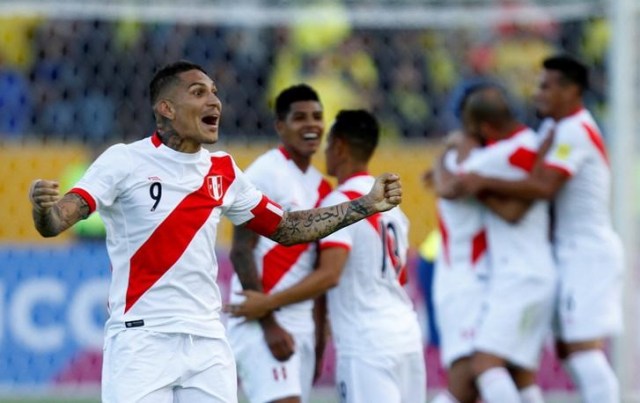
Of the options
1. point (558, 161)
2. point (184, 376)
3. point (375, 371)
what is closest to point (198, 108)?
point (184, 376)

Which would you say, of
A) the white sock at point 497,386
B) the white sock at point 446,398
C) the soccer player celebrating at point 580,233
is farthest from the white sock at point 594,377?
the white sock at point 446,398

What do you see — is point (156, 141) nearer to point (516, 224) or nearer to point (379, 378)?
point (379, 378)

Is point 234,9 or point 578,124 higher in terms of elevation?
point 234,9

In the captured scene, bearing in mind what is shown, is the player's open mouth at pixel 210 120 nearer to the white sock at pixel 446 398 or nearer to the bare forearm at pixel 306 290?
the bare forearm at pixel 306 290

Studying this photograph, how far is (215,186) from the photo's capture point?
562 centimetres

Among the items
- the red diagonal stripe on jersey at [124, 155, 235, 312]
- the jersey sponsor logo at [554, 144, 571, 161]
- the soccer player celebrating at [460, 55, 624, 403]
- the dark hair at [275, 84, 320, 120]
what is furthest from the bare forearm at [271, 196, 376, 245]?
the jersey sponsor logo at [554, 144, 571, 161]

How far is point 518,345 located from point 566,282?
497 mm

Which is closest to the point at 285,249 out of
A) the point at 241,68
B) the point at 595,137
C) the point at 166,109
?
the point at 166,109

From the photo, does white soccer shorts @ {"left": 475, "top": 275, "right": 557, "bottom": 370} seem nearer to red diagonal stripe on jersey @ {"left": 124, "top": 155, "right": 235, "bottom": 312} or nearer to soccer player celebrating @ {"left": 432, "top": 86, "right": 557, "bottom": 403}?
soccer player celebrating @ {"left": 432, "top": 86, "right": 557, "bottom": 403}

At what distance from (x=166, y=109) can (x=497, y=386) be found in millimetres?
3439

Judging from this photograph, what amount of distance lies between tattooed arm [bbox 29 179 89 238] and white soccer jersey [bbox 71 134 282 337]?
145 mm

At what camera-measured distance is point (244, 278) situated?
6758 mm

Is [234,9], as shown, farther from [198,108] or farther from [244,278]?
[198,108]

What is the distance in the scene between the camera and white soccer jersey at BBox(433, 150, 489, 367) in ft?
28.0
